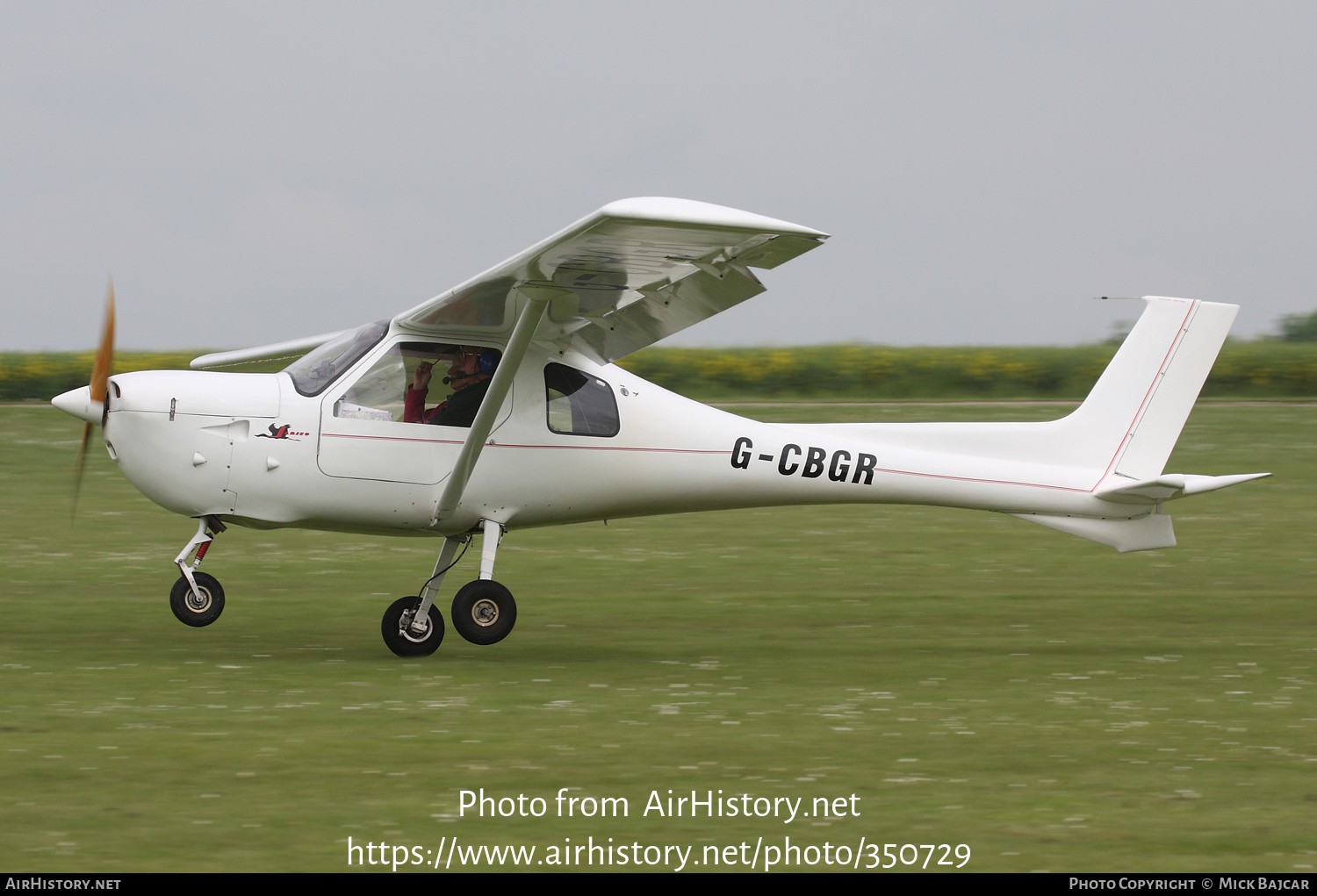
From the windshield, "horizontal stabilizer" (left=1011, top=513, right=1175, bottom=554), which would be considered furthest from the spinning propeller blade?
"horizontal stabilizer" (left=1011, top=513, right=1175, bottom=554)

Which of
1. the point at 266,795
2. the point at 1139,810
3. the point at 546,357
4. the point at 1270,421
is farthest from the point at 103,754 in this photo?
the point at 1270,421

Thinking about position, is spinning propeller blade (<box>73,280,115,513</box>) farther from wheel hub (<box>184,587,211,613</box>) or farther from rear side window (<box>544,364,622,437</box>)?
rear side window (<box>544,364,622,437</box>)

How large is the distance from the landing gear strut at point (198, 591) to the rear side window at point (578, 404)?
8.30ft

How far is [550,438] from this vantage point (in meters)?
10.3

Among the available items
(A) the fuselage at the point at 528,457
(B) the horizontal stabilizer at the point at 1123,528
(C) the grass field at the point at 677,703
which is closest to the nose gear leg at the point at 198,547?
(A) the fuselage at the point at 528,457

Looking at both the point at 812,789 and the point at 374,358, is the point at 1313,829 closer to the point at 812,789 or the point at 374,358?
the point at 812,789

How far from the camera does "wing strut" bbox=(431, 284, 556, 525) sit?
9.20 meters

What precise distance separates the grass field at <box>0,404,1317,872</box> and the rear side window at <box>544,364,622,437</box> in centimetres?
169

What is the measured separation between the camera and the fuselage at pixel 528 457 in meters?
9.65

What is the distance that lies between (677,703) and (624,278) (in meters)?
2.77

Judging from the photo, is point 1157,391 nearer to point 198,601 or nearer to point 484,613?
point 484,613

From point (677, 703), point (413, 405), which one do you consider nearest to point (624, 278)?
point (413, 405)
